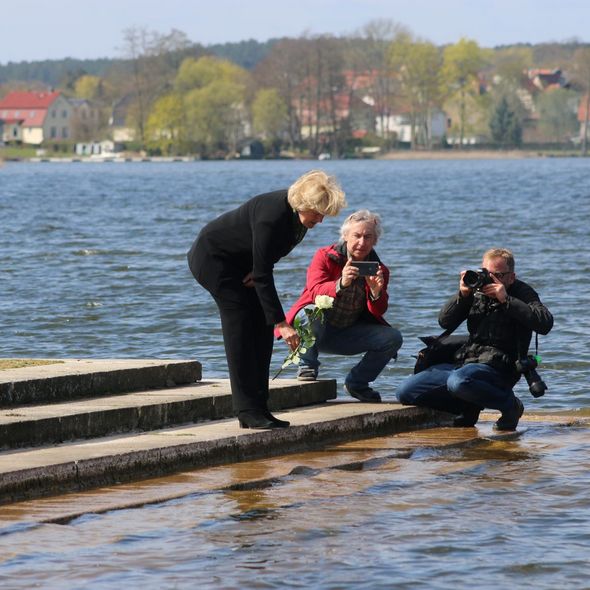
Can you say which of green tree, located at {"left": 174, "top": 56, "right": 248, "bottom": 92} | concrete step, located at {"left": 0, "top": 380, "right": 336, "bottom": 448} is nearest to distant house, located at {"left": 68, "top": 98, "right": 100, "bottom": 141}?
green tree, located at {"left": 174, "top": 56, "right": 248, "bottom": 92}

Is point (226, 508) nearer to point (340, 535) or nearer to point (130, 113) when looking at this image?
point (340, 535)

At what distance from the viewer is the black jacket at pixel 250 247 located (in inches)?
334

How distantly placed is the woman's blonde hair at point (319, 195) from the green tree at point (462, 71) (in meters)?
162

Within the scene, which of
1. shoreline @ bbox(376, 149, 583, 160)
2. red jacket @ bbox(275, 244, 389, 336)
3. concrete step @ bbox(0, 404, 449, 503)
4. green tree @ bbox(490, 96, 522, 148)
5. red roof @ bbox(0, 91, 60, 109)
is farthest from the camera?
red roof @ bbox(0, 91, 60, 109)

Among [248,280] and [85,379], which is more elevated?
[248,280]

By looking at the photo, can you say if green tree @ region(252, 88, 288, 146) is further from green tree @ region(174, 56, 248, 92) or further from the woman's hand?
the woman's hand

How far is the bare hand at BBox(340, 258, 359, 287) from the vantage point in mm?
9594

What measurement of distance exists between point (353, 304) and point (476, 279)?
3.21 ft

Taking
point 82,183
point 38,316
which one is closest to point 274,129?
point 82,183

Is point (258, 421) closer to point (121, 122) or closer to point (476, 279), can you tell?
point (476, 279)

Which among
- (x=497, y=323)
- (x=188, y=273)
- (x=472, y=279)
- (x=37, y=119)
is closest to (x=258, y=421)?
(x=472, y=279)

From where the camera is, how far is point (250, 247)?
28.7 ft

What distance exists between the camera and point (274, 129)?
159250 mm

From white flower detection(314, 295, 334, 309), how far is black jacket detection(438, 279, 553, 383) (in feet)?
2.24
